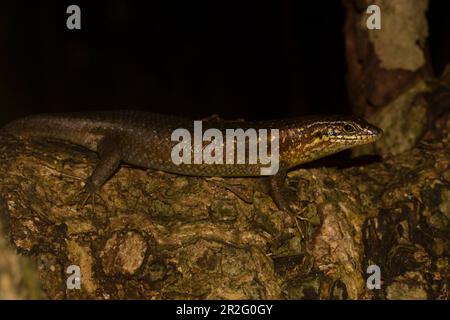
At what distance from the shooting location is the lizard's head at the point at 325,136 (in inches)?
242

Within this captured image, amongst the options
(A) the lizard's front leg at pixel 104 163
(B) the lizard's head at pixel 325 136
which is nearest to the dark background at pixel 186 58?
(B) the lizard's head at pixel 325 136

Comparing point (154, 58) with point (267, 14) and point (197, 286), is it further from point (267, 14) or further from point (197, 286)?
point (197, 286)

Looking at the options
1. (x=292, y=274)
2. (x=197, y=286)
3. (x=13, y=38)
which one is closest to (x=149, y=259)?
(x=197, y=286)

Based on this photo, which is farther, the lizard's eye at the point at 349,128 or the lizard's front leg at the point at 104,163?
the lizard's eye at the point at 349,128

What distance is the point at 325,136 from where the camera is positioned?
621cm

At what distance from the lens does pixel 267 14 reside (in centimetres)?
1938

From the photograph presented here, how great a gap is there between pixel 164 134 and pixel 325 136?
6.43 feet

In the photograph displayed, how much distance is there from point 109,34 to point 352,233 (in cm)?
1646

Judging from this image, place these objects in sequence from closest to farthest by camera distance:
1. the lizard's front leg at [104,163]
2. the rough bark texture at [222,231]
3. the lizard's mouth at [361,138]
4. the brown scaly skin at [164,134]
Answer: the rough bark texture at [222,231]
the lizard's front leg at [104,163]
the brown scaly skin at [164,134]
the lizard's mouth at [361,138]

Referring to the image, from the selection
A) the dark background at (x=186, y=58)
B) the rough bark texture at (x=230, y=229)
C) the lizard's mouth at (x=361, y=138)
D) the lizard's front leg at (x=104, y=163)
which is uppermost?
the dark background at (x=186, y=58)

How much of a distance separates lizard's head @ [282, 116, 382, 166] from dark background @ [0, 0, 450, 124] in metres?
10.5

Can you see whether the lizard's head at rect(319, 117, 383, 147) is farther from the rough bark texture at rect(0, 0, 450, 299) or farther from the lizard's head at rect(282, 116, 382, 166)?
the rough bark texture at rect(0, 0, 450, 299)

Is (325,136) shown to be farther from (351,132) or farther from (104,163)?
(104,163)

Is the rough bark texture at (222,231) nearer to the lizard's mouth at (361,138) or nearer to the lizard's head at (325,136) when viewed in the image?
the lizard's head at (325,136)
